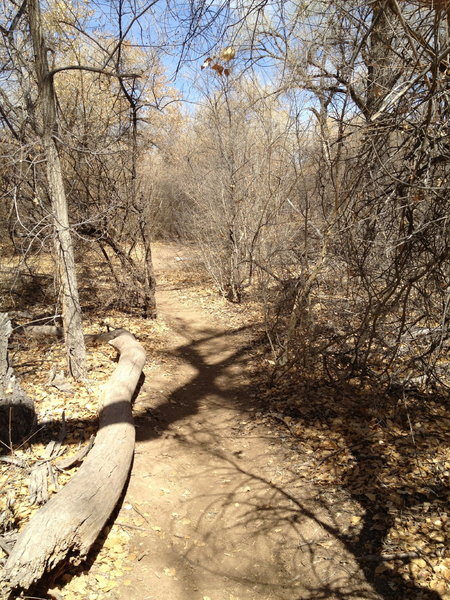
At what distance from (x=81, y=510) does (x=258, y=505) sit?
1627 millimetres

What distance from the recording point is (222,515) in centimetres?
404

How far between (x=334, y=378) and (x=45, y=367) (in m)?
4.39

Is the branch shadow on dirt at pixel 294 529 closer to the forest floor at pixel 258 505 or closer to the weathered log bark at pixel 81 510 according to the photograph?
the forest floor at pixel 258 505

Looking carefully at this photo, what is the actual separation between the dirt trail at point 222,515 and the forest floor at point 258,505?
12 millimetres

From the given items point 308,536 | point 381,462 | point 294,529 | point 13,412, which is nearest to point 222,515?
point 294,529

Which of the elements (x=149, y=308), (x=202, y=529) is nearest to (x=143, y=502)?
(x=202, y=529)

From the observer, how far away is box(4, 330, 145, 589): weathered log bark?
2910 mm

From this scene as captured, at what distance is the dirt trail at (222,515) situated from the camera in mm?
3264

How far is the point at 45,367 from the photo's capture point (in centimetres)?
686

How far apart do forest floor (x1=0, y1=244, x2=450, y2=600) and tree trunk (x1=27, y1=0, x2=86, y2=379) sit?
677 mm

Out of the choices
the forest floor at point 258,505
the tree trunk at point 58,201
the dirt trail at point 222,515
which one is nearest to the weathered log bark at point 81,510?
the forest floor at point 258,505

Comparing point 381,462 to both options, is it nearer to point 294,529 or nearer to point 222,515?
point 294,529

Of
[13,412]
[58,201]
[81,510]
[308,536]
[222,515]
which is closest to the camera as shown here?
[81,510]

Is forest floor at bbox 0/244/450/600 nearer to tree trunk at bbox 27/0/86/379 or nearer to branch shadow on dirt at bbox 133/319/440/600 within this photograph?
branch shadow on dirt at bbox 133/319/440/600
